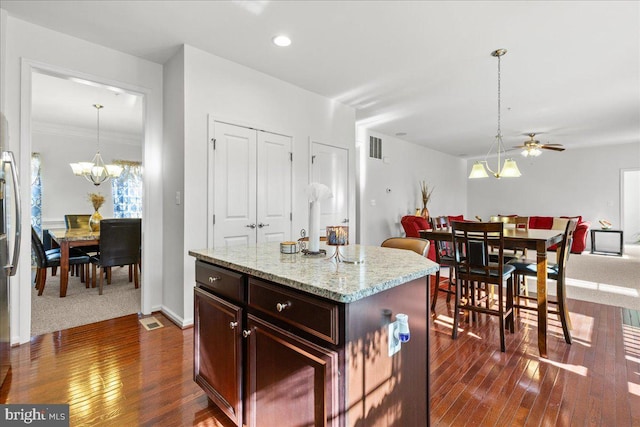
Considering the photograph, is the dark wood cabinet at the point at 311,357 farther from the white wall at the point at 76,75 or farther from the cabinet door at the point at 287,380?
the white wall at the point at 76,75

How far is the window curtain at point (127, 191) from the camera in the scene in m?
6.65

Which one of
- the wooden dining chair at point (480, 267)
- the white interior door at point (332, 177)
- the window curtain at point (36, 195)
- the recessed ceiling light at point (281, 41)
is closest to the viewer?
the wooden dining chair at point (480, 267)

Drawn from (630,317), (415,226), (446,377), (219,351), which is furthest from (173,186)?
(630,317)

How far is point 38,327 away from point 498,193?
407 inches

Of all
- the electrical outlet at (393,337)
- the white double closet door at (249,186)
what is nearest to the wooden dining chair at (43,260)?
the white double closet door at (249,186)

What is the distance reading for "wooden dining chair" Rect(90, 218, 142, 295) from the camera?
3.91 meters

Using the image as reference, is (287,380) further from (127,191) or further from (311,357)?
(127,191)

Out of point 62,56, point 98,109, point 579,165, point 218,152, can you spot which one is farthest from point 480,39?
point 579,165

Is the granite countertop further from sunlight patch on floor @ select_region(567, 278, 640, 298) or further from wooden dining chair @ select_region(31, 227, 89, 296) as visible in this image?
sunlight patch on floor @ select_region(567, 278, 640, 298)

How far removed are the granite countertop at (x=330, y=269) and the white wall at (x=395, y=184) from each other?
419cm

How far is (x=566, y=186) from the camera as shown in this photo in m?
8.38

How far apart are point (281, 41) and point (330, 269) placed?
96.8 inches

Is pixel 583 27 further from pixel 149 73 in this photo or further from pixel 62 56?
pixel 62 56

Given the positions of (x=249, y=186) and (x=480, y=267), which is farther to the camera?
(x=249, y=186)
